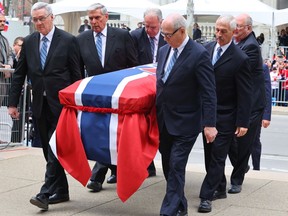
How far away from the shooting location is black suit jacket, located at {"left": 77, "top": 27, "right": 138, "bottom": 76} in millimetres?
8461

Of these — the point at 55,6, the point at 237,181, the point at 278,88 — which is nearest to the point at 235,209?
the point at 237,181

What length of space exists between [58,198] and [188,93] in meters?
1.83

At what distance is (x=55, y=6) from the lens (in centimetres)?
2834

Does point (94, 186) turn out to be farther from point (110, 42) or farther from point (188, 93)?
point (188, 93)

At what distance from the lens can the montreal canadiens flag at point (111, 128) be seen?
693 centimetres

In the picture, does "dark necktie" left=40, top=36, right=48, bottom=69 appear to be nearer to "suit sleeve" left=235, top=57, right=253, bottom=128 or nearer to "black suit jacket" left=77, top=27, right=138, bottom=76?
"black suit jacket" left=77, top=27, right=138, bottom=76

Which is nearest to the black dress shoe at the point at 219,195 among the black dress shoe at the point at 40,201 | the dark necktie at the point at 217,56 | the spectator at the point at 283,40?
the dark necktie at the point at 217,56

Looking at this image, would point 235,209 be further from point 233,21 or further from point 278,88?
point 278,88

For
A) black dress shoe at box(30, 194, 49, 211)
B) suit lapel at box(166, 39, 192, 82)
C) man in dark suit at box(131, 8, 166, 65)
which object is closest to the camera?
suit lapel at box(166, 39, 192, 82)

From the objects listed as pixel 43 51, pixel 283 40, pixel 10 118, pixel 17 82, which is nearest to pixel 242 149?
pixel 43 51

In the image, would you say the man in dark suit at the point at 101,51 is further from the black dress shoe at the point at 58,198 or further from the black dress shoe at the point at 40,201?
the black dress shoe at the point at 40,201

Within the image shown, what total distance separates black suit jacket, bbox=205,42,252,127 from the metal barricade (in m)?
4.26

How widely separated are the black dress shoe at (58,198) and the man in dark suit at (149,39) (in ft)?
5.80

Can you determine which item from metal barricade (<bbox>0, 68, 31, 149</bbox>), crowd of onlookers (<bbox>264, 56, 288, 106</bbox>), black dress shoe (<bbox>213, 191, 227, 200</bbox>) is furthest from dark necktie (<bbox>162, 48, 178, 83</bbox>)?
crowd of onlookers (<bbox>264, 56, 288, 106</bbox>)
